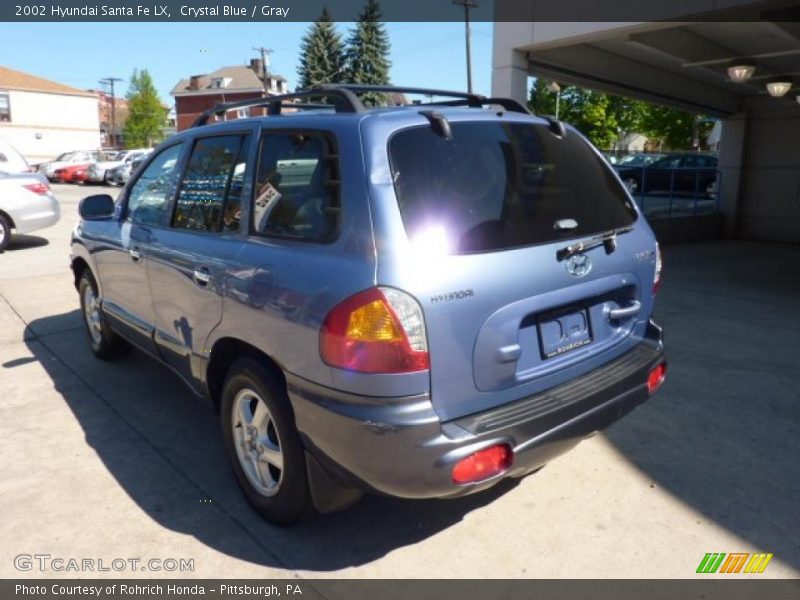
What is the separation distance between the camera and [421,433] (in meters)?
2.21

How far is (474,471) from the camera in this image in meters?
2.29

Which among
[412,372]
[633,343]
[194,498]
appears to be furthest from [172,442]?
[633,343]

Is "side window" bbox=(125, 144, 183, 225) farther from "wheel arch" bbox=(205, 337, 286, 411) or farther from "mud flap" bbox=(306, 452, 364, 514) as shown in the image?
"mud flap" bbox=(306, 452, 364, 514)

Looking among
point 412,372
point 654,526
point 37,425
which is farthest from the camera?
point 37,425

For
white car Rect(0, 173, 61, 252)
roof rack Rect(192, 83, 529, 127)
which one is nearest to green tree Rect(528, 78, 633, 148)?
white car Rect(0, 173, 61, 252)

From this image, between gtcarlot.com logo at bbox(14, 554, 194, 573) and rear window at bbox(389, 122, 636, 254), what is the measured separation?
5.67ft

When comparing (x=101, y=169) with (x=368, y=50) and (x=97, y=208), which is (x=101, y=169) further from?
(x=368, y=50)

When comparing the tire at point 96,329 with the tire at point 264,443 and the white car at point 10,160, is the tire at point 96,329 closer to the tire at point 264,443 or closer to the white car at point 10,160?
the tire at point 264,443

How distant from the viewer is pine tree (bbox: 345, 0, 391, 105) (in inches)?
2213

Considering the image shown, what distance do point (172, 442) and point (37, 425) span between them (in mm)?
974

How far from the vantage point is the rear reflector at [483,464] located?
2.26 m

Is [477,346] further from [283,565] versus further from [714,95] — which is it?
[714,95]

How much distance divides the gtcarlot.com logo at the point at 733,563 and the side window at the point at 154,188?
330 centimetres

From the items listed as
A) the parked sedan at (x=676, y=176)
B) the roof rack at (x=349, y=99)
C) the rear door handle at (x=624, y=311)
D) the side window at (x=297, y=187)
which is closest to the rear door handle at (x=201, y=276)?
the side window at (x=297, y=187)
